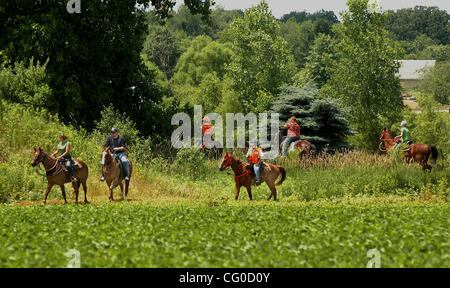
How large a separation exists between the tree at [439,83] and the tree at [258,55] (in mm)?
43312

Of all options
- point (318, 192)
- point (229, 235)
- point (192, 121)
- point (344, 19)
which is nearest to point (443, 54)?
point (344, 19)

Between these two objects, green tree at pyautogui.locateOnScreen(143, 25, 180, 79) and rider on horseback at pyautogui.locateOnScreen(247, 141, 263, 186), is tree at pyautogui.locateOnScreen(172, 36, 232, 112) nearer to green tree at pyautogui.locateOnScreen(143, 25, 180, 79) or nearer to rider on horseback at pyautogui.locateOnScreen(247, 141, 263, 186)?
green tree at pyautogui.locateOnScreen(143, 25, 180, 79)

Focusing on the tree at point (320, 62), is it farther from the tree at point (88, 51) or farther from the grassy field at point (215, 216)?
the grassy field at point (215, 216)

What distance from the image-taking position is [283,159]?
28.9 metres

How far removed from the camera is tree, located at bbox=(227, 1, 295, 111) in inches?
1731

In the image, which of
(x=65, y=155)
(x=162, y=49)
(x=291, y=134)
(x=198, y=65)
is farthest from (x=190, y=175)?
(x=162, y=49)

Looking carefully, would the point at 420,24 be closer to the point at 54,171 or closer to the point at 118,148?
the point at 118,148

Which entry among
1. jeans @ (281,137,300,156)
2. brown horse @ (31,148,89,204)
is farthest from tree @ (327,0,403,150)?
brown horse @ (31,148,89,204)

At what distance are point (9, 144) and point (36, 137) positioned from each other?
3.84 feet

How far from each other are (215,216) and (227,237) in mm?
3265

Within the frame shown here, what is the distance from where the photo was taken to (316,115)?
35.1 metres

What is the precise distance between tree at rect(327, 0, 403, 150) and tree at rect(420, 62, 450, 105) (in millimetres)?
39374

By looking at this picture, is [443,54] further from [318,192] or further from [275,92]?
[318,192]

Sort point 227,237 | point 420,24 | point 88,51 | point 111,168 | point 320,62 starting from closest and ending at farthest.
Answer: point 227,237
point 111,168
point 88,51
point 320,62
point 420,24
